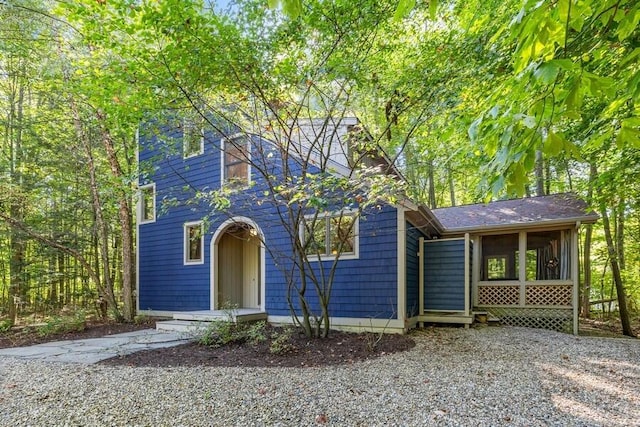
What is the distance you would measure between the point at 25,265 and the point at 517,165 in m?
12.4

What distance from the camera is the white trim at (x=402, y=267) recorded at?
21.5 ft

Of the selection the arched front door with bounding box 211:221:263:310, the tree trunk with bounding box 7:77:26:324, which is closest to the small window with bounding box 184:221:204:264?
the arched front door with bounding box 211:221:263:310

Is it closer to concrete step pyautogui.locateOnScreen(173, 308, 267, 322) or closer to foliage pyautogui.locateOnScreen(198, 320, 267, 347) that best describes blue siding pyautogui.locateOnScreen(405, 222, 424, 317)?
foliage pyautogui.locateOnScreen(198, 320, 267, 347)

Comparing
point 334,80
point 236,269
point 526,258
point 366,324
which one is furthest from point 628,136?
point 236,269

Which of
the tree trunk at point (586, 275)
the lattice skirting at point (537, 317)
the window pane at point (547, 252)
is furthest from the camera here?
the tree trunk at point (586, 275)

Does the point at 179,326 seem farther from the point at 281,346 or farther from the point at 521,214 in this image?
the point at 521,214

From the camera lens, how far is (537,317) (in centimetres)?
781

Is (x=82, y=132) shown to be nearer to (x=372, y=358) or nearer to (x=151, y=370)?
(x=151, y=370)

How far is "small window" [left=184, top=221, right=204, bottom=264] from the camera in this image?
367 inches

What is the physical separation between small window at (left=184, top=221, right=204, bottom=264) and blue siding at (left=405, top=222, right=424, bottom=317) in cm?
524

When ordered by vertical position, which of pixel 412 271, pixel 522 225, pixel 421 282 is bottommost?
pixel 421 282

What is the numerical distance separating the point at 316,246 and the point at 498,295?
187 inches

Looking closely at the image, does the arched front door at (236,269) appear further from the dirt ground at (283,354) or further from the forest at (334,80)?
the dirt ground at (283,354)

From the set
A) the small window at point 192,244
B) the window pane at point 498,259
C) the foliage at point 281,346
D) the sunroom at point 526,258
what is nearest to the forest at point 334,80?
the sunroom at point 526,258
